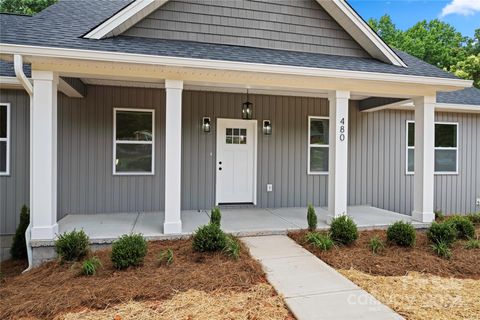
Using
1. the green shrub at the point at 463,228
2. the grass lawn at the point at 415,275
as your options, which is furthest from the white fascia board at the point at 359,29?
the grass lawn at the point at 415,275

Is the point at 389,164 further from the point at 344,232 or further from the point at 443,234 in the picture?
the point at 344,232

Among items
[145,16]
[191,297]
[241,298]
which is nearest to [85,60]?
[145,16]

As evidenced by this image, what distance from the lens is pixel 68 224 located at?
528 cm

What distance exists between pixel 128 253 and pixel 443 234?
4.47 metres

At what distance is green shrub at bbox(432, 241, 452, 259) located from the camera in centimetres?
433

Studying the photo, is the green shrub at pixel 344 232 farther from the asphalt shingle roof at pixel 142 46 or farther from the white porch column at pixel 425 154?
the asphalt shingle roof at pixel 142 46

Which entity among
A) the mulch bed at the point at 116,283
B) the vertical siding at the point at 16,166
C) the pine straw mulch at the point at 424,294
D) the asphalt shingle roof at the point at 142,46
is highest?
the asphalt shingle roof at the point at 142,46

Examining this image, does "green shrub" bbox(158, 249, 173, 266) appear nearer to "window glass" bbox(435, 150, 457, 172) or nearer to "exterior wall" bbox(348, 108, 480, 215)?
"exterior wall" bbox(348, 108, 480, 215)

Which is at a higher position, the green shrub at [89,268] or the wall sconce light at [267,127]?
the wall sconce light at [267,127]

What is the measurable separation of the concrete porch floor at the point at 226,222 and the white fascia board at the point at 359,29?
119 inches

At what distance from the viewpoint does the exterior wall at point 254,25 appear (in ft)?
18.2

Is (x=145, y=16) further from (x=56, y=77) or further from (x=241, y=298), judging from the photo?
(x=241, y=298)

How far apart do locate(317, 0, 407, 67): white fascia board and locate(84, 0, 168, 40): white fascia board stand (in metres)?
3.14

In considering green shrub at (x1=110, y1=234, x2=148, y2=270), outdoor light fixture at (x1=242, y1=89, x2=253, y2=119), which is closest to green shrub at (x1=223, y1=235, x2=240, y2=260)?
green shrub at (x1=110, y1=234, x2=148, y2=270)
